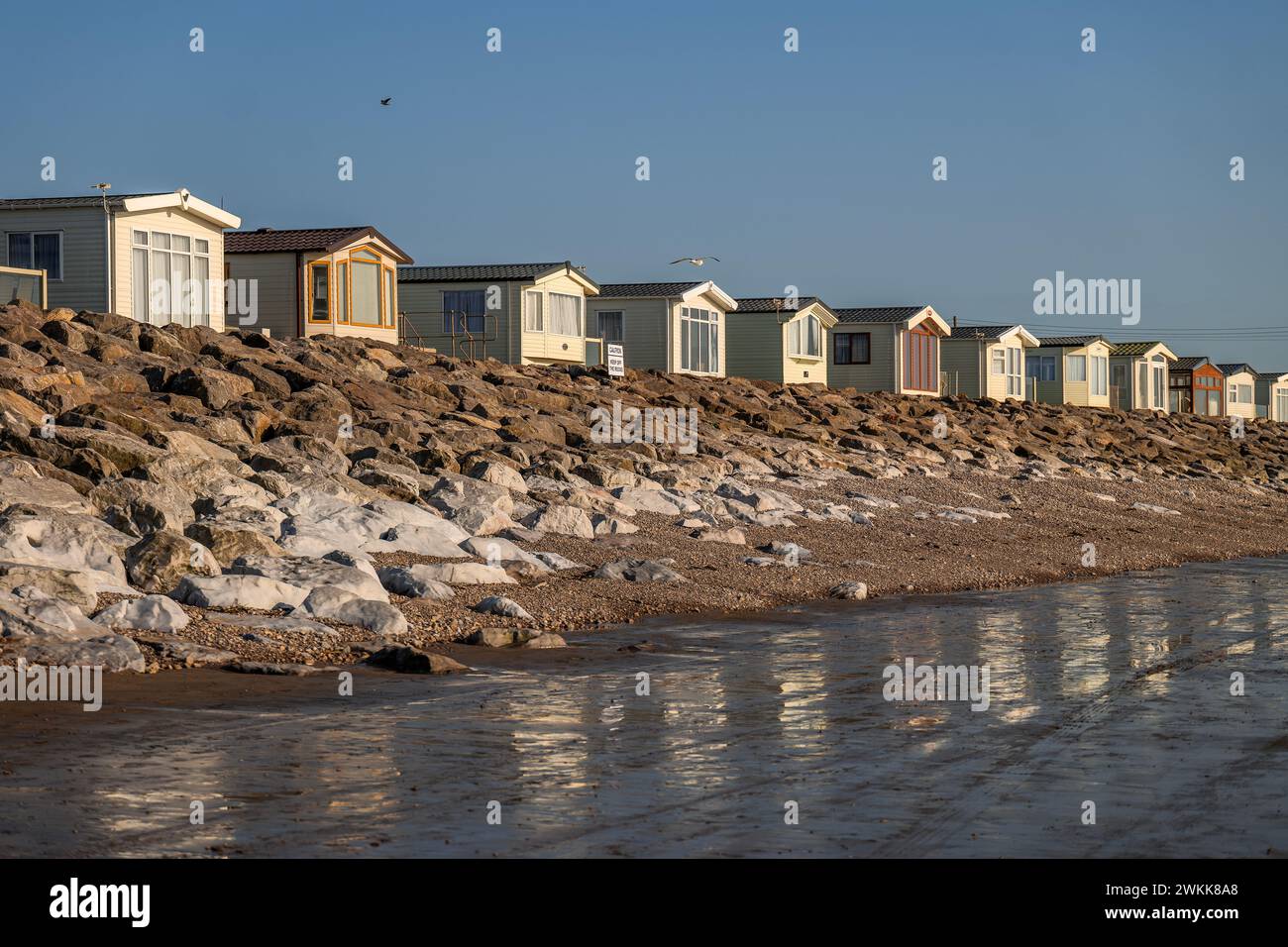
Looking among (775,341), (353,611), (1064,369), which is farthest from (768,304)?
(353,611)

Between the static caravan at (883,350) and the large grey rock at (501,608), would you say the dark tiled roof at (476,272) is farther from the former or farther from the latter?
the large grey rock at (501,608)

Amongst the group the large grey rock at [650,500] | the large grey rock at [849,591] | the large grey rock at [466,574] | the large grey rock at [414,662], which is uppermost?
the large grey rock at [650,500]

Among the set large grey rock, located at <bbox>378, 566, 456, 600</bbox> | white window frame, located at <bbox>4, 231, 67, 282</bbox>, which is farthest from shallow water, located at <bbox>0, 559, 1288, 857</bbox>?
white window frame, located at <bbox>4, 231, 67, 282</bbox>

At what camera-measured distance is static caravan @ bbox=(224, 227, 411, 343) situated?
41125 mm

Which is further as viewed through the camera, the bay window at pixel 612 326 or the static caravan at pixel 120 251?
the bay window at pixel 612 326

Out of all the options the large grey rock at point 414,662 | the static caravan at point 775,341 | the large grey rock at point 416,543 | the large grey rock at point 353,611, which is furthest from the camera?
the static caravan at point 775,341

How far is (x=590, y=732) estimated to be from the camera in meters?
10.6

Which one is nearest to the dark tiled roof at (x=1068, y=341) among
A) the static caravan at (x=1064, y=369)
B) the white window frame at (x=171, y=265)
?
the static caravan at (x=1064, y=369)

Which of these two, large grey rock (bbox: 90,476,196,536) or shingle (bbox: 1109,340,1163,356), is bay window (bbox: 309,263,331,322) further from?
shingle (bbox: 1109,340,1163,356)

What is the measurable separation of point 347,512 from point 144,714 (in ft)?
26.3

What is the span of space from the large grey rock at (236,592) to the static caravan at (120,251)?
71.8ft

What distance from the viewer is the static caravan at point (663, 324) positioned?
52781mm
